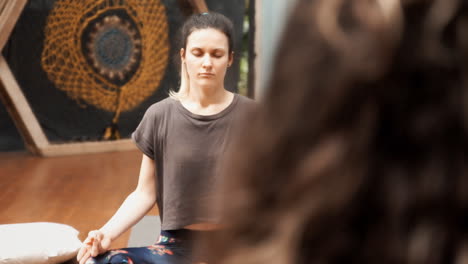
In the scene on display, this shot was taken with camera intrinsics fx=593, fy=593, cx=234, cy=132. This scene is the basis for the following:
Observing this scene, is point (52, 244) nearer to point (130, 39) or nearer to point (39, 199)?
point (39, 199)

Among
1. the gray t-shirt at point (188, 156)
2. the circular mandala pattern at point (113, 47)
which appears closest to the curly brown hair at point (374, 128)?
the gray t-shirt at point (188, 156)

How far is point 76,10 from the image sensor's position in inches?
217

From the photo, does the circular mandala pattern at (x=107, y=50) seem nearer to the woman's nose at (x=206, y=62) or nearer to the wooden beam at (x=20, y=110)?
the wooden beam at (x=20, y=110)

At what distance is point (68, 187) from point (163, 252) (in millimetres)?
2566

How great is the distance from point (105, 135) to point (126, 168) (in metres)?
1.08

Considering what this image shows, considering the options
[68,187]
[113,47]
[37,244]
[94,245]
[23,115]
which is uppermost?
[113,47]

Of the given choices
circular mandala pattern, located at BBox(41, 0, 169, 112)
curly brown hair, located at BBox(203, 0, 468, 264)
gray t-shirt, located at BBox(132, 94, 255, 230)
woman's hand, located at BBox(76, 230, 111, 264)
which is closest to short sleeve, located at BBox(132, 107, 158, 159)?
gray t-shirt, located at BBox(132, 94, 255, 230)

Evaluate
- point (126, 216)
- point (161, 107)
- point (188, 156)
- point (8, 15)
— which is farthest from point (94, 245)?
point (8, 15)

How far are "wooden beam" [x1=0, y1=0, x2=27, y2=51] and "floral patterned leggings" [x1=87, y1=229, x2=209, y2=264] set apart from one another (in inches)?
152

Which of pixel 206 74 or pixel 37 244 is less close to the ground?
pixel 206 74

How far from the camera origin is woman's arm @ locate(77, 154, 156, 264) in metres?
1.60

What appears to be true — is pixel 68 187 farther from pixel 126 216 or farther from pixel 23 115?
pixel 126 216

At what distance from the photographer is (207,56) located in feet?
5.77

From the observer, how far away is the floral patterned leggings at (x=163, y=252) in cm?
161
